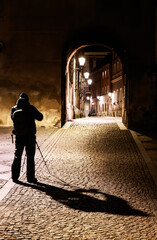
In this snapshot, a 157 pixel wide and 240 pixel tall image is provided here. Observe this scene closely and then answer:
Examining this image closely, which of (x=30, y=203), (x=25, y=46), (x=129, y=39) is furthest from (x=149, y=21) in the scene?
(x=30, y=203)

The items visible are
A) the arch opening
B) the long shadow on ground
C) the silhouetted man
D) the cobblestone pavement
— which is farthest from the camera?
the arch opening

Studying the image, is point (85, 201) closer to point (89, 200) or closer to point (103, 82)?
point (89, 200)

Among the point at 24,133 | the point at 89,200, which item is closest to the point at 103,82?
the point at 24,133

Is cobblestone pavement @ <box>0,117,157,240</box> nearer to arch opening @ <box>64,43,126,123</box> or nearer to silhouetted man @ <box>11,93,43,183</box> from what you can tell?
silhouetted man @ <box>11,93,43,183</box>

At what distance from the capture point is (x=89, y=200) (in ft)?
15.7

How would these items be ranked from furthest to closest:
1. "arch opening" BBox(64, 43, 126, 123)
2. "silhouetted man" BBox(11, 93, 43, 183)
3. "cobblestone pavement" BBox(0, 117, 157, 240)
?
1. "arch opening" BBox(64, 43, 126, 123)
2. "silhouetted man" BBox(11, 93, 43, 183)
3. "cobblestone pavement" BBox(0, 117, 157, 240)

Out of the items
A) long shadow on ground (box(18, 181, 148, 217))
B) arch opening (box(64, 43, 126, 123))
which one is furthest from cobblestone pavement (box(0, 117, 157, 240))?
arch opening (box(64, 43, 126, 123))

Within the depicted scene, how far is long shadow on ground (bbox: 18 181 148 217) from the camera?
4352 millimetres

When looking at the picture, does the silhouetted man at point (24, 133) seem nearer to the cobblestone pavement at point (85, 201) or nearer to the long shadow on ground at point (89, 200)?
the cobblestone pavement at point (85, 201)

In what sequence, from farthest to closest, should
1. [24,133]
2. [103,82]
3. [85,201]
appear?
[103,82] < [24,133] < [85,201]

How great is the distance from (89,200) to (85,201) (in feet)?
0.26

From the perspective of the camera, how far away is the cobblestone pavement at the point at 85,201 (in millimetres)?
3607

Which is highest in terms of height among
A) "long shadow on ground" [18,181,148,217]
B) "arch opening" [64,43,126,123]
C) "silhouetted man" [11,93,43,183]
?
"arch opening" [64,43,126,123]

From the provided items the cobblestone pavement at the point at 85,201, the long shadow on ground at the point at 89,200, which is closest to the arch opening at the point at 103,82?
the cobblestone pavement at the point at 85,201
